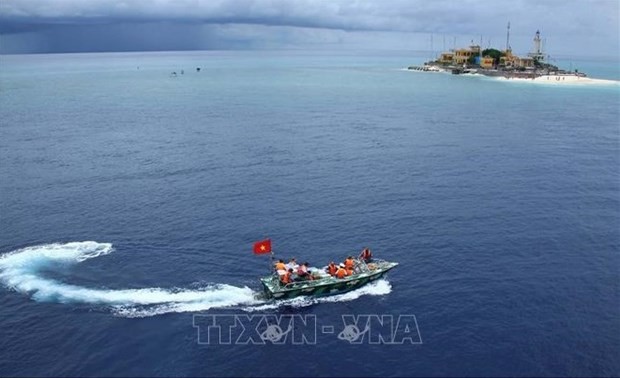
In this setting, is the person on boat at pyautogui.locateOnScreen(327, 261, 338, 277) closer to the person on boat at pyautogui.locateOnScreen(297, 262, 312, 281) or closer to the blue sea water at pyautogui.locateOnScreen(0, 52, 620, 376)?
the person on boat at pyautogui.locateOnScreen(297, 262, 312, 281)

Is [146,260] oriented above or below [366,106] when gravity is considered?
below

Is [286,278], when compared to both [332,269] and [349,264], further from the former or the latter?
[349,264]

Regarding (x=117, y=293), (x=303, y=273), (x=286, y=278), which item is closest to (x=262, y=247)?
(x=286, y=278)

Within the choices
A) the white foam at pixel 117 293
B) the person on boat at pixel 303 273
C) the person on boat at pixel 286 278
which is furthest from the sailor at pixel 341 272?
the white foam at pixel 117 293

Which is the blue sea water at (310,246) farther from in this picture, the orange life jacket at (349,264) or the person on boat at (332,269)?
the orange life jacket at (349,264)

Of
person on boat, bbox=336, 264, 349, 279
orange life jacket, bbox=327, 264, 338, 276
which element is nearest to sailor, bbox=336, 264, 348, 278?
person on boat, bbox=336, 264, 349, 279

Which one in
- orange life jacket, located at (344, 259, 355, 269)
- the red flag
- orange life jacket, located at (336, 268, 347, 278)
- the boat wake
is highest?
the red flag

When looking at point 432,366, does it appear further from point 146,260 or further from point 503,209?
→ point 503,209

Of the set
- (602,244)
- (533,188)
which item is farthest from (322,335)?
(533,188)
